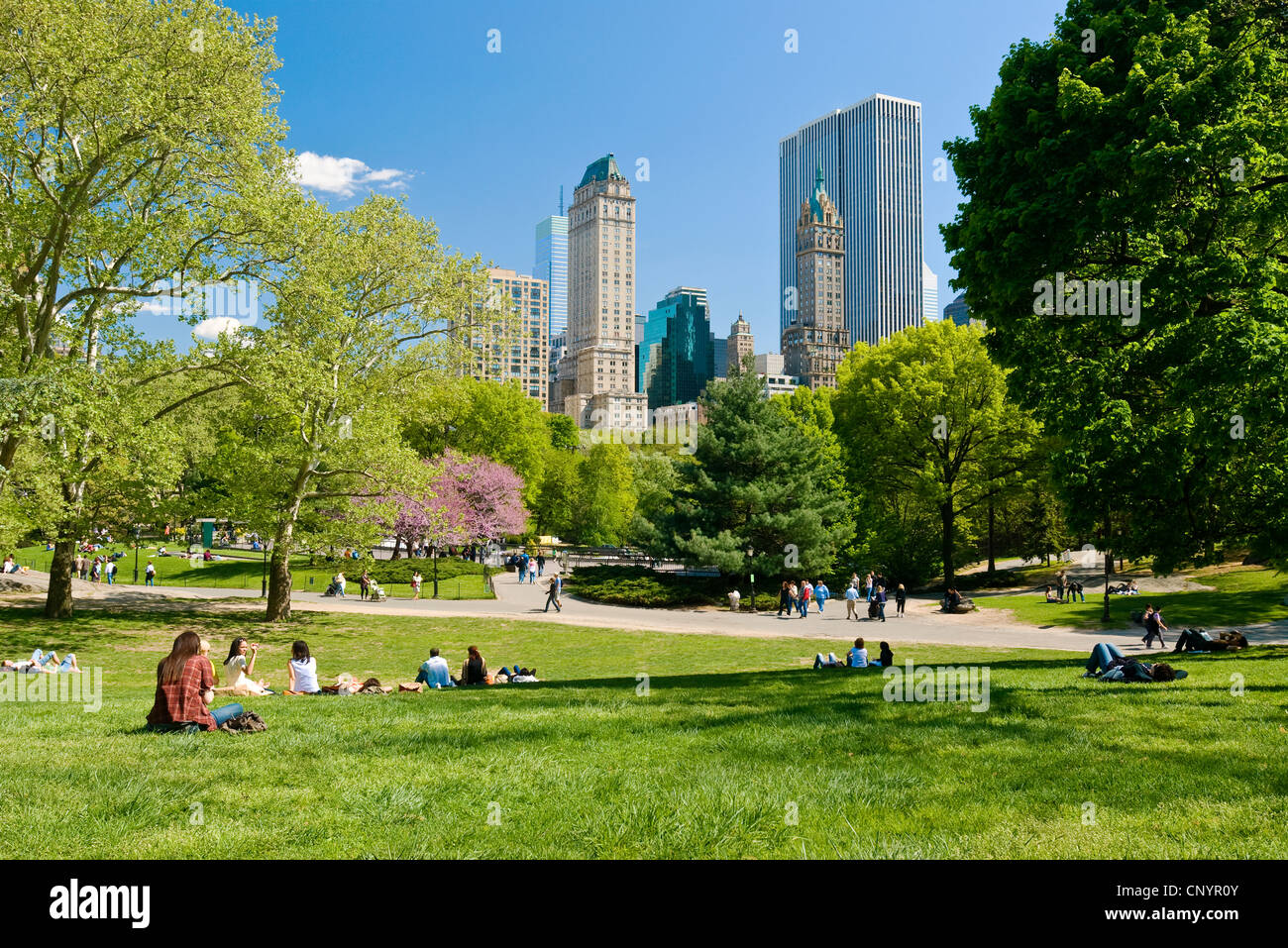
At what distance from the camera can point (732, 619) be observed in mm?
32406

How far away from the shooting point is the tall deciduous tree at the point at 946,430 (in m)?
39.1

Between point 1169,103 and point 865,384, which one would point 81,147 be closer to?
point 1169,103

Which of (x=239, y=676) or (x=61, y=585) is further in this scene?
(x=61, y=585)

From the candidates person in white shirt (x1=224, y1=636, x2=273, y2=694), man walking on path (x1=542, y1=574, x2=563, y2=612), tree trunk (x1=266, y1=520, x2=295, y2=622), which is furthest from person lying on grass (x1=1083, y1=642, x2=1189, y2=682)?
tree trunk (x1=266, y1=520, x2=295, y2=622)

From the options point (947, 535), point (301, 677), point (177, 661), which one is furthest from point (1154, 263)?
point (947, 535)

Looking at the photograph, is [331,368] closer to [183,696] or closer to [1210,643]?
[183,696]

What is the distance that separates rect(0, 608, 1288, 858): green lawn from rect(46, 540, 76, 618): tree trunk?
17543mm

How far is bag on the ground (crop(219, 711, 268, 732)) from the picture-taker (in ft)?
28.7

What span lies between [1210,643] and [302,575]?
43321 mm

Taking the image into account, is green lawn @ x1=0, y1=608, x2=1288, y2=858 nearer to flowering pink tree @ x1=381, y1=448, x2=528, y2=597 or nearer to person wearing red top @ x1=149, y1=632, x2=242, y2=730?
person wearing red top @ x1=149, y1=632, x2=242, y2=730

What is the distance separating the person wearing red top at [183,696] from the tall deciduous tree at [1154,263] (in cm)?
1423

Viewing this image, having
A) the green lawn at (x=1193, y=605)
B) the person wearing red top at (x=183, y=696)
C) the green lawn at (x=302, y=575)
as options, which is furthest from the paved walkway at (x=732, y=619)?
the person wearing red top at (x=183, y=696)

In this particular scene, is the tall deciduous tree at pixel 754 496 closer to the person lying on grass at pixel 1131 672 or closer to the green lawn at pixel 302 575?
the green lawn at pixel 302 575
